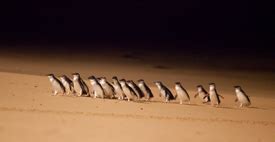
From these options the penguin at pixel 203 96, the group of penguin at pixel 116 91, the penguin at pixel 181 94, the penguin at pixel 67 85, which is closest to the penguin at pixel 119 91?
the group of penguin at pixel 116 91

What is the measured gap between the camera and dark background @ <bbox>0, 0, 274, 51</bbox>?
3869 cm

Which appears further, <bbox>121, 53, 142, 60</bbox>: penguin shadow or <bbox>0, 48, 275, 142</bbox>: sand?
<bbox>121, 53, 142, 60</bbox>: penguin shadow

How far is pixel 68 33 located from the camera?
41.3 m

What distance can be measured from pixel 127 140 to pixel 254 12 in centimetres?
4068

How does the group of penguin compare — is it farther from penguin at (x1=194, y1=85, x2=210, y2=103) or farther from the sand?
the sand

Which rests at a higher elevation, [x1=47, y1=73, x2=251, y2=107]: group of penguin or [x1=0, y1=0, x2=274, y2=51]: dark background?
[x1=0, y1=0, x2=274, y2=51]: dark background

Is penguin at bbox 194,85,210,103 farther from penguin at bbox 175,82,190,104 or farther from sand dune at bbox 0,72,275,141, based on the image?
penguin at bbox 175,82,190,104

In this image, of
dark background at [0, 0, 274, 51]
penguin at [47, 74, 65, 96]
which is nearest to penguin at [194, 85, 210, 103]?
penguin at [47, 74, 65, 96]

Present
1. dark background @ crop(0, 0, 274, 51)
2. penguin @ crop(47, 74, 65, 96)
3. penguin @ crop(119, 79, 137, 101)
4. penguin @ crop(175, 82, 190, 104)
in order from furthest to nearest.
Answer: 1. dark background @ crop(0, 0, 274, 51)
2. penguin @ crop(175, 82, 190, 104)
3. penguin @ crop(47, 74, 65, 96)
4. penguin @ crop(119, 79, 137, 101)

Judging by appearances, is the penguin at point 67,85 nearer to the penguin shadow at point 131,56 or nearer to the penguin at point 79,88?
the penguin at point 79,88

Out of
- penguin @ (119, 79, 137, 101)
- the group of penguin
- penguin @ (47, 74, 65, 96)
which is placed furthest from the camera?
penguin @ (47, 74, 65, 96)

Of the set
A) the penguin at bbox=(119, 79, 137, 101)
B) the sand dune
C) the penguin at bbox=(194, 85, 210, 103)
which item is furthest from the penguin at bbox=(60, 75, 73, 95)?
the penguin at bbox=(194, 85, 210, 103)

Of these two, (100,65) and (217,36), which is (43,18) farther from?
(100,65)

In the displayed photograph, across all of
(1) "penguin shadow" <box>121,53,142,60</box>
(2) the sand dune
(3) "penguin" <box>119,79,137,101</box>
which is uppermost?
(1) "penguin shadow" <box>121,53,142,60</box>
